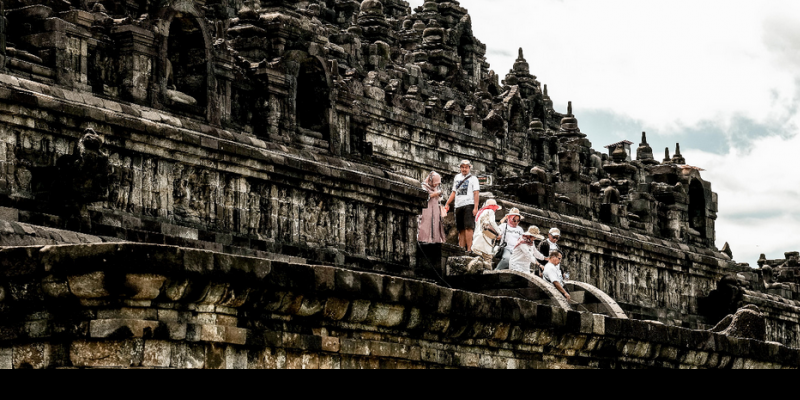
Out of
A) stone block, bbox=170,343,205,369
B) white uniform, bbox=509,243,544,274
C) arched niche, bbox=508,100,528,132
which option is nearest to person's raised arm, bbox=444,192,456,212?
white uniform, bbox=509,243,544,274

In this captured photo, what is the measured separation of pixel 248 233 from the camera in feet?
65.1

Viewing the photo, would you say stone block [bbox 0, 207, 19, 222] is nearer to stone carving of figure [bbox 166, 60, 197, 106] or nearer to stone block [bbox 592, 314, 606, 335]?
stone carving of figure [bbox 166, 60, 197, 106]

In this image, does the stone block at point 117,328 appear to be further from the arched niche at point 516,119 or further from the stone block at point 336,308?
the arched niche at point 516,119

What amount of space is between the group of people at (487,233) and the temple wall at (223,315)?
606 cm

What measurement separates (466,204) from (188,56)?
5.12 m

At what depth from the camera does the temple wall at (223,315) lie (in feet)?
36.0

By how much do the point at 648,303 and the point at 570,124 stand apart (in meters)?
16.6

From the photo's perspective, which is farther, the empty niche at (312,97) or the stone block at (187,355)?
the empty niche at (312,97)

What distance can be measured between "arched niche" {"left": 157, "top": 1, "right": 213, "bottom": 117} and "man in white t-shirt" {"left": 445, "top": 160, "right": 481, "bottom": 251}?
4.50 metres

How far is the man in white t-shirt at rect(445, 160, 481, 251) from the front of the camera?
23188 millimetres

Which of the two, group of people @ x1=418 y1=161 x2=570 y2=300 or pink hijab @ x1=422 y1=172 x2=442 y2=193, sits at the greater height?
pink hijab @ x1=422 y1=172 x2=442 y2=193

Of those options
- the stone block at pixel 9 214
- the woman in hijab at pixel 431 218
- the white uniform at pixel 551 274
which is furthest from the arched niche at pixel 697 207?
the stone block at pixel 9 214

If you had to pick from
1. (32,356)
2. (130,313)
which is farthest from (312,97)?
(32,356)

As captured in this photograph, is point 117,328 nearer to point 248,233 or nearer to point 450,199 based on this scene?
point 248,233
